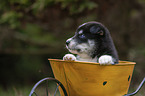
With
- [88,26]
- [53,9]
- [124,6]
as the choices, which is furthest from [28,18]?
[88,26]

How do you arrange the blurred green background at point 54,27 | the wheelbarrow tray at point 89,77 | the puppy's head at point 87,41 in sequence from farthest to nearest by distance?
the blurred green background at point 54,27 → the puppy's head at point 87,41 → the wheelbarrow tray at point 89,77

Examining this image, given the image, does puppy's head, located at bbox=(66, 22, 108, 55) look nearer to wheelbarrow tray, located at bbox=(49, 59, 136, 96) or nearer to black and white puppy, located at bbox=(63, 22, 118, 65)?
black and white puppy, located at bbox=(63, 22, 118, 65)

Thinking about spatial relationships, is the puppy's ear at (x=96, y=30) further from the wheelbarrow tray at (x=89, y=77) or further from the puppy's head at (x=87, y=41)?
the wheelbarrow tray at (x=89, y=77)

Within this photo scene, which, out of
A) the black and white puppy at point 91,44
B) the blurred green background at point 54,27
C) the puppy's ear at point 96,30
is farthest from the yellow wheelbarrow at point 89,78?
the blurred green background at point 54,27

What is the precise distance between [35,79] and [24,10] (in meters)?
2.76

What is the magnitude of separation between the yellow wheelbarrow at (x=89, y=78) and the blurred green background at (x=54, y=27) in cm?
58

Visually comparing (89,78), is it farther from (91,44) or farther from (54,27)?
(54,27)

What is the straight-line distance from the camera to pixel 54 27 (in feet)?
12.4

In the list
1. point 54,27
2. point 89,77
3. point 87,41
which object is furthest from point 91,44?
point 54,27

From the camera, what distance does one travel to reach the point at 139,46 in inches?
176

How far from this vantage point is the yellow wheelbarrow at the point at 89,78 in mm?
1265

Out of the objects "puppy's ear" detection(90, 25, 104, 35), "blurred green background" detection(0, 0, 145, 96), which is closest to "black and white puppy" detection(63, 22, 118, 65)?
"puppy's ear" detection(90, 25, 104, 35)

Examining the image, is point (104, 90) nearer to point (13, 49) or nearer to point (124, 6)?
point (124, 6)

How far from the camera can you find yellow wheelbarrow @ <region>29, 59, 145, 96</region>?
126 centimetres
